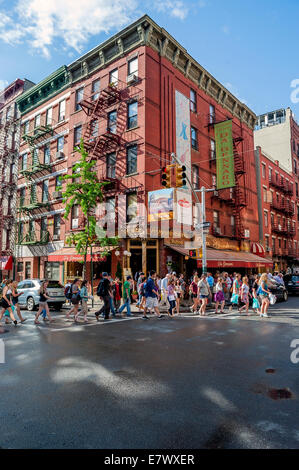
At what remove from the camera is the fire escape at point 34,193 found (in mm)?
26422

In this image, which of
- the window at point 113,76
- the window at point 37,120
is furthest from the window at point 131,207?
the window at point 37,120

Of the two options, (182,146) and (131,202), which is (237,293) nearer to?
(131,202)

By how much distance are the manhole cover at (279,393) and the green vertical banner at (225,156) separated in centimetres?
2064

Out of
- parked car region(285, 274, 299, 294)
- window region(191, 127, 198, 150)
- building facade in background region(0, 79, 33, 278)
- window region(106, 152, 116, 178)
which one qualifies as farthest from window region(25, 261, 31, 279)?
parked car region(285, 274, 299, 294)

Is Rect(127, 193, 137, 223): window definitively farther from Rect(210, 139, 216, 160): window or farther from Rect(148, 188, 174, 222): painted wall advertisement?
Rect(210, 139, 216, 160): window

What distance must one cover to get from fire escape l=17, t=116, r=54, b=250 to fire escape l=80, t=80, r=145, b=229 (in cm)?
580

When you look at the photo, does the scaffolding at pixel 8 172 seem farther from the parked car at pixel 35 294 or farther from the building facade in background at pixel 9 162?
the parked car at pixel 35 294

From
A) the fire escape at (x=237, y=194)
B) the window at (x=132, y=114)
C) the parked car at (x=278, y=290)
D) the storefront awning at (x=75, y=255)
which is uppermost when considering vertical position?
the window at (x=132, y=114)

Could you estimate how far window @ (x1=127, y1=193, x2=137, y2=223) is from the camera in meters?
20.0

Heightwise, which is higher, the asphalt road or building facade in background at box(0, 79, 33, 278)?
building facade in background at box(0, 79, 33, 278)

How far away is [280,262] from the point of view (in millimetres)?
35312

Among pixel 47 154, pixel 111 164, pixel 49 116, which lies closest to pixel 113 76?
pixel 111 164

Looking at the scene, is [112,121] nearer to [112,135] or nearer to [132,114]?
[112,135]

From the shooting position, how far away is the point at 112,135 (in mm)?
21312
